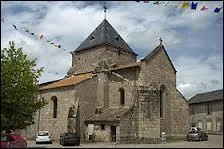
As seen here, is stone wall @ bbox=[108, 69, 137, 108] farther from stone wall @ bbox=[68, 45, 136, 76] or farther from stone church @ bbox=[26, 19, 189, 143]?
stone wall @ bbox=[68, 45, 136, 76]

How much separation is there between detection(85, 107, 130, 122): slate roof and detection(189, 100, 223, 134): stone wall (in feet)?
78.7

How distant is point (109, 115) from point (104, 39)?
12568 millimetres

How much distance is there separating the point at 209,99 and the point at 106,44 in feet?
86.9

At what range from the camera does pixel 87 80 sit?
37.2 m

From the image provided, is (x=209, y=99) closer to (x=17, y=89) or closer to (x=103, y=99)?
(x=103, y=99)

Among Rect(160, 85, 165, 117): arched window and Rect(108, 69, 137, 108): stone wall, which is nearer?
Rect(108, 69, 137, 108): stone wall

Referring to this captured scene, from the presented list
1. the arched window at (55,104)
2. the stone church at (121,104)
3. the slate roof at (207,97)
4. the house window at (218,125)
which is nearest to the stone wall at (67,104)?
the stone church at (121,104)

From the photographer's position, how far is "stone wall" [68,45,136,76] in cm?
4256

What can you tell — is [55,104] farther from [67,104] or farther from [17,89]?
[17,89]

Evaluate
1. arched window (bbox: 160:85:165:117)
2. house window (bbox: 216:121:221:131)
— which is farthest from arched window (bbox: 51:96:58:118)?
house window (bbox: 216:121:221:131)

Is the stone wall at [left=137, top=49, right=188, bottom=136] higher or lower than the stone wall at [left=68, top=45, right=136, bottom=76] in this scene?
lower

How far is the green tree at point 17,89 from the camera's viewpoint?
74.0 ft

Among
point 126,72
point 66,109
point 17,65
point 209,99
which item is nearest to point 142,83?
point 126,72

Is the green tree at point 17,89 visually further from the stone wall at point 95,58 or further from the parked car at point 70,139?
the stone wall at point 95,58
